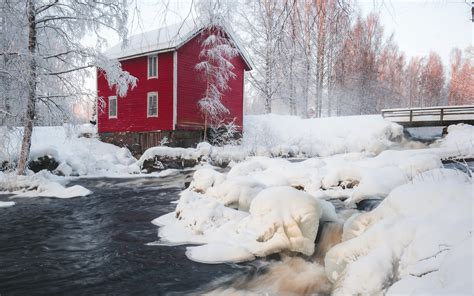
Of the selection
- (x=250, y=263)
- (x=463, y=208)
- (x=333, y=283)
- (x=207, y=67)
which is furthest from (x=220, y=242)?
(x=207, y=67)

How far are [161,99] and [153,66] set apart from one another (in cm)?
202

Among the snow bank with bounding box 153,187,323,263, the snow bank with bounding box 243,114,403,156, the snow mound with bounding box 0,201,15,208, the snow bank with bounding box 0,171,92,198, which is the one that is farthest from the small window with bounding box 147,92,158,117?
the snow bank with bounding box 153,187,323,263

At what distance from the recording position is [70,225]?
22.4 ft

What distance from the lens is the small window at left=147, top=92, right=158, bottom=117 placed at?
20.0m

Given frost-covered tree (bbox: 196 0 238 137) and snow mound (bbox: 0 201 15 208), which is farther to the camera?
frost-covered tree (bbox: 196 0 238 137)

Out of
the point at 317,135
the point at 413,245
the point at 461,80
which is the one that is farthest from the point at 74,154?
the point at 461,80

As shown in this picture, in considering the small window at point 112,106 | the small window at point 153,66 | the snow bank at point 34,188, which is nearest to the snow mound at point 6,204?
the snow bank at point 34,188

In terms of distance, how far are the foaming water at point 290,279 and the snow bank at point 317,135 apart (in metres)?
13.1

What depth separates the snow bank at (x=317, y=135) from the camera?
19250mm

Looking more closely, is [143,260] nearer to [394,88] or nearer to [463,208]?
[463,208]

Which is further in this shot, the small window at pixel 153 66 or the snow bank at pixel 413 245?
the small window at pixel 153 66

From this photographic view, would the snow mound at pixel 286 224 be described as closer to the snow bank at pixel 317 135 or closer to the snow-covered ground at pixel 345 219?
the snow-covered ground at pixel 345 219

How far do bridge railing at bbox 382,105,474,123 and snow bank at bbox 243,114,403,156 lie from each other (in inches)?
30.0

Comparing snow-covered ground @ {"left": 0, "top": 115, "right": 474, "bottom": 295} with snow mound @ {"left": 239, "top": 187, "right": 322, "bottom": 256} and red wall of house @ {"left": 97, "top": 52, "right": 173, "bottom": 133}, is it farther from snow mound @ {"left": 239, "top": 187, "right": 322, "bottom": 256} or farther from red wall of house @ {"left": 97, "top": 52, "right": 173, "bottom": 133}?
red wall of house @ {"left": 97, "top": 52, "right": 173, "bottom": 133}
